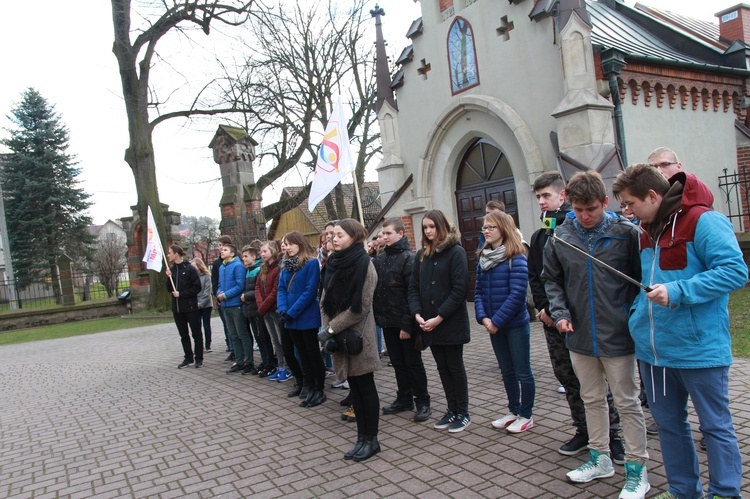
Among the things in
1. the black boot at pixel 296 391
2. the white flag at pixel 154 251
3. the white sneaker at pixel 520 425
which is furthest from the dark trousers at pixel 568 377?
the white flag at pixel 154 251

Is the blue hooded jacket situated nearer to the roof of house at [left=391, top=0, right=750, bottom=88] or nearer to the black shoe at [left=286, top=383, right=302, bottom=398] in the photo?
the black shoe at [left=286, top=383, right=302, bottom=398]

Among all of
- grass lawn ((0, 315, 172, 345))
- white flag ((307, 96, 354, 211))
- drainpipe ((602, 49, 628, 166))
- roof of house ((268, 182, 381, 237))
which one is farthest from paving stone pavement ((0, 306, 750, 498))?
roof of house ((268, 182, 381, 237))

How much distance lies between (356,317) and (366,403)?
70 centimetres

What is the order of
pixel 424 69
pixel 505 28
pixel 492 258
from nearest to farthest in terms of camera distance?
pixel 492 258, pixel 505 28, pixel 424 69

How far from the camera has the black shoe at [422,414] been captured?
17.7 feet

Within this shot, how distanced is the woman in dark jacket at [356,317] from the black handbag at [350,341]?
0.03 m

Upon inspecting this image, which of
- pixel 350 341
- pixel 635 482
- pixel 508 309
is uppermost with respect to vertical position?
pixel 508 309

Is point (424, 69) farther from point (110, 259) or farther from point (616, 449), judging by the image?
point (110, 259)

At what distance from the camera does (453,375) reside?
16.5ft

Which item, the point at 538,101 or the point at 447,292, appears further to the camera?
the point at 538,101

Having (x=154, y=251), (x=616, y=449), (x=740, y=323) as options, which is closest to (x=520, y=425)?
(x=616, y=449)

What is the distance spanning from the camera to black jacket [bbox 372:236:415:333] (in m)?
5.51

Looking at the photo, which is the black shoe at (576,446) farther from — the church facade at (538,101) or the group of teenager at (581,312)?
the church facade at (538,101)

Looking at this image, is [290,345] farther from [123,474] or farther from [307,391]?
[123,474]
